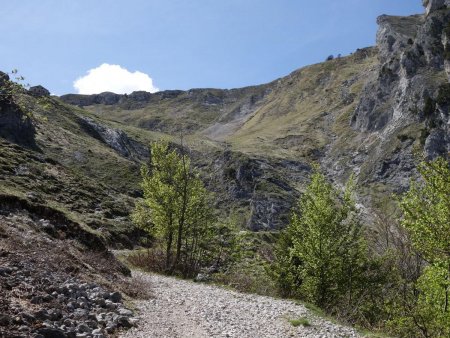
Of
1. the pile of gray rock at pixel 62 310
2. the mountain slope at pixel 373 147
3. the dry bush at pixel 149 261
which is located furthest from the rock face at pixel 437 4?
the pile of gray rock at pixel 62 310

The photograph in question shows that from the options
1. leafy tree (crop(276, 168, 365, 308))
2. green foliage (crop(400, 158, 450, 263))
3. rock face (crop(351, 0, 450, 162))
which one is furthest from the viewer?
rock face (crop(351, 0, 450, 162))

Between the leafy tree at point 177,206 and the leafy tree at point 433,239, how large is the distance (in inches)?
856

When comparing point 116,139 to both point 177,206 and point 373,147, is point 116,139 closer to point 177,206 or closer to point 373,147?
point 373,147

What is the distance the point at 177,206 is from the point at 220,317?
724 inches

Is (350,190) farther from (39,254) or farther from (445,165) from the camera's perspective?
(39,254)

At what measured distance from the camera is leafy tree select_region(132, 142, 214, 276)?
36750 millimetres

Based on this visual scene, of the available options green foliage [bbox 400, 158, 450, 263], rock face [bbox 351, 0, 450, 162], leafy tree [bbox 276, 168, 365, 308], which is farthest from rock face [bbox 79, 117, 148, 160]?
green foliage [bbox 400, 158, 450, 263]

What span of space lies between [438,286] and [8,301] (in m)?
15.8

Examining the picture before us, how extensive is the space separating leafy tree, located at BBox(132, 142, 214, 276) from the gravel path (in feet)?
39.4

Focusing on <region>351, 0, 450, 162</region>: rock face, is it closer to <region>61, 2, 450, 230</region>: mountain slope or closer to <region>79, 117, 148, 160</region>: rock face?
<region>61, 2, 450, 230</region>: mountain slope

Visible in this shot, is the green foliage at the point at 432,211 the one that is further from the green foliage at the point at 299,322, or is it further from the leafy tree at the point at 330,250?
the leafy tree at the point at 330,250

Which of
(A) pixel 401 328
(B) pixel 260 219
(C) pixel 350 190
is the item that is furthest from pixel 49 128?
(A) pixel 401 328

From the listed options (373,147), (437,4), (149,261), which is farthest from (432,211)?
(437,4)

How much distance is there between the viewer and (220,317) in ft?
62.8
